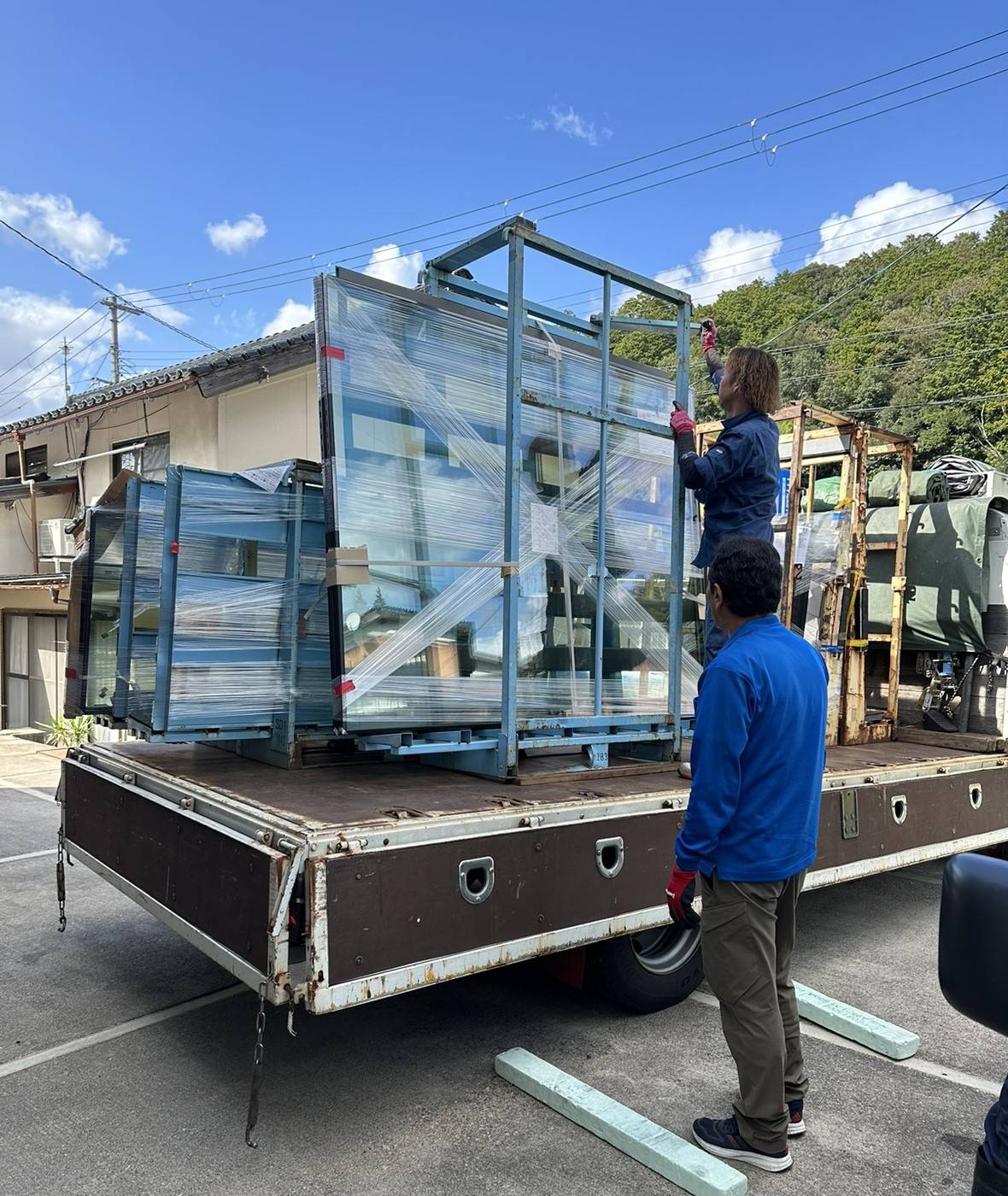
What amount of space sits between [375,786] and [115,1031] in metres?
1.53

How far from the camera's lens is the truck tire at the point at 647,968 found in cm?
361

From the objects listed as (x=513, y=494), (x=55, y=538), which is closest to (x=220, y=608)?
(x=513, y=494)

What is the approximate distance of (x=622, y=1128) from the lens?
9.36 feet

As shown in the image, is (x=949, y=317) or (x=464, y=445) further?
(x=949, y=317)

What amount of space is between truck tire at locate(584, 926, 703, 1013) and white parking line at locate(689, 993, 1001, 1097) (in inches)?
20.6

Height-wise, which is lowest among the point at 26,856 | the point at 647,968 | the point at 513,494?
the point at 26,856

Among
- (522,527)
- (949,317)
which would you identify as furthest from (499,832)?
(949,317)

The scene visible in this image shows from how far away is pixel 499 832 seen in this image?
298 cm

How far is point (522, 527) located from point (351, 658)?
913 millimetres

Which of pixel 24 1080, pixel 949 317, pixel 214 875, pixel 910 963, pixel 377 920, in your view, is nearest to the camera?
pixel 377 920

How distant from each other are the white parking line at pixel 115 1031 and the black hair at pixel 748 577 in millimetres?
2939

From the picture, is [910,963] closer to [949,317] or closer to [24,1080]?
[24,1080]

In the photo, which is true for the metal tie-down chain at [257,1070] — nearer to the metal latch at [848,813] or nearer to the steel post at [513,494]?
the steel post at [513,494]

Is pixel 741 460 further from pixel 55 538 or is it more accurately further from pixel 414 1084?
pixel 55 538
